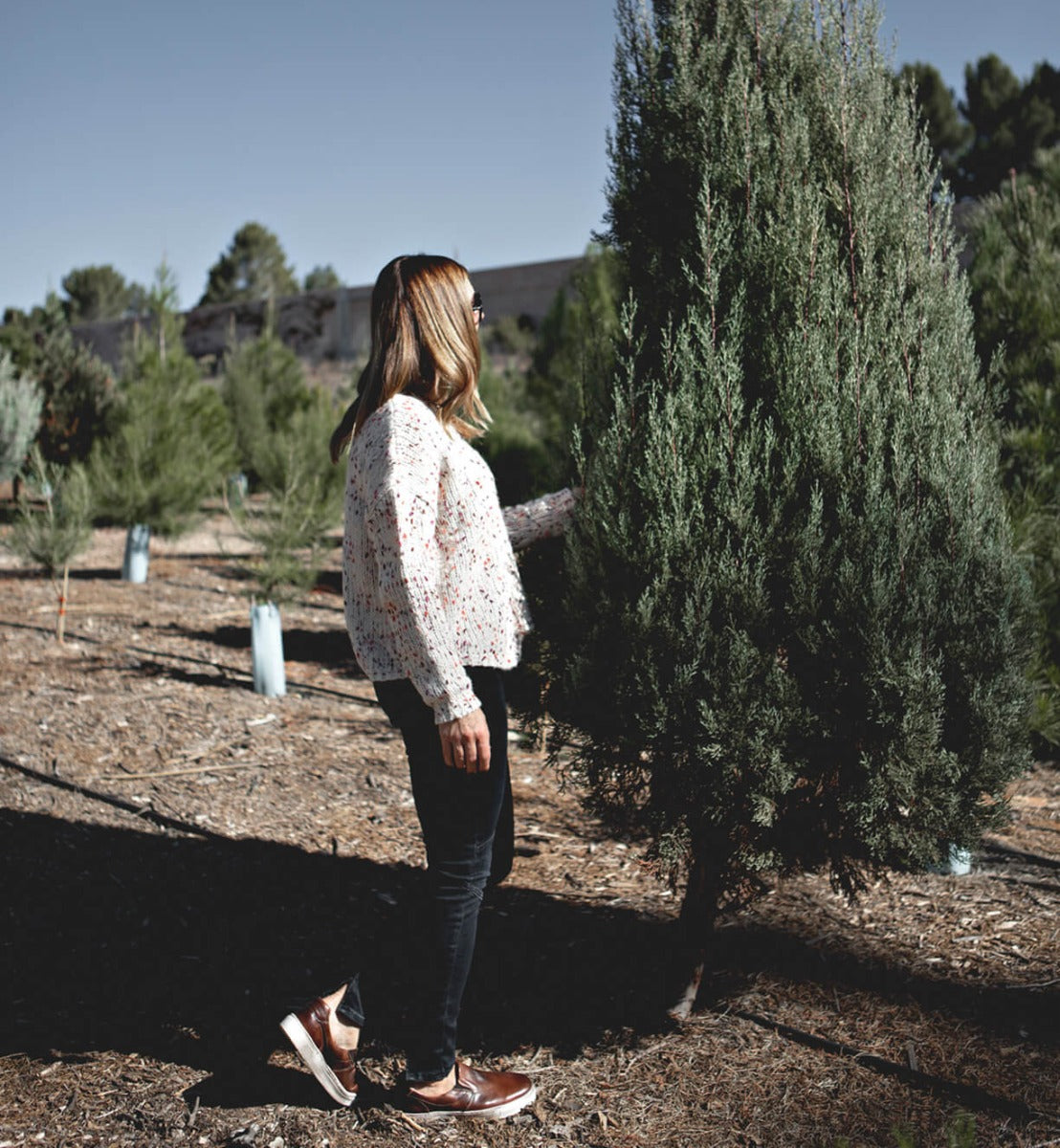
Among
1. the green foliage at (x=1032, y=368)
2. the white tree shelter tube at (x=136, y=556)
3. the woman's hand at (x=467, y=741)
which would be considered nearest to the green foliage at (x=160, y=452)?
the white tree shelter tube at (x=136, y=556)

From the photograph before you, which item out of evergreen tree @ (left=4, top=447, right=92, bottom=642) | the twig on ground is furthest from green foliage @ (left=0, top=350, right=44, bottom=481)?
the twig on ground

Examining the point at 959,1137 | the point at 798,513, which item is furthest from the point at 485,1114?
the point at 798,513

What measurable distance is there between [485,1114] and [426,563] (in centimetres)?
135

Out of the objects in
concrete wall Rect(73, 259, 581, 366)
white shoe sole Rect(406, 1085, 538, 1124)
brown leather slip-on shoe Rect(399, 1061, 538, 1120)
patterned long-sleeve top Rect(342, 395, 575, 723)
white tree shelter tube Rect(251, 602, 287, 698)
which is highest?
concrete wall Rect(73, 259, 581, 366)

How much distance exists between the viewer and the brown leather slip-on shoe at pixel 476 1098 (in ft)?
7.73

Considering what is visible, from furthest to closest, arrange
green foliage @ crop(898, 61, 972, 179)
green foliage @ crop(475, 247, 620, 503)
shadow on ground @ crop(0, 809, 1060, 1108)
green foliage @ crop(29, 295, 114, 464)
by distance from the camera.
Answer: green foliage @ crop(898, 61, 972, 179) → green foliage @ crop(29, 295, 114, 464) → green foliage @ crop(475, 247, 620, 503) → shadow on ground @ crop(0, 809, 1060, 1108)

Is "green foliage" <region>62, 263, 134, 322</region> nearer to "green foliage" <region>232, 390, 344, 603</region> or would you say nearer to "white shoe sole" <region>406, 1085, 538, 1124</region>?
"green foliage" <region>232, 390, 344, 603</region>

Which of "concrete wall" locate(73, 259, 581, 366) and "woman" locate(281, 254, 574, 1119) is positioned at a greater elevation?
→ "concrete wall" locate(73, 259, 581, 366)

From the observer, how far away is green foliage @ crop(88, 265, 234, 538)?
9906 millimetres

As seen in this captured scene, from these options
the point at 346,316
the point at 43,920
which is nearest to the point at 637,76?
the point at 43,920

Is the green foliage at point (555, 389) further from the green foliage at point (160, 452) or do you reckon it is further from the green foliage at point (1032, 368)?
the green foliage at point (160, 452)

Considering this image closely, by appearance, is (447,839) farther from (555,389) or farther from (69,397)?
(69,397)

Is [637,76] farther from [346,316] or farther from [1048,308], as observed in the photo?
[346,316]

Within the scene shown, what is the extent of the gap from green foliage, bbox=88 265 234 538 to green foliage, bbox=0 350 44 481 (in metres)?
2.43
